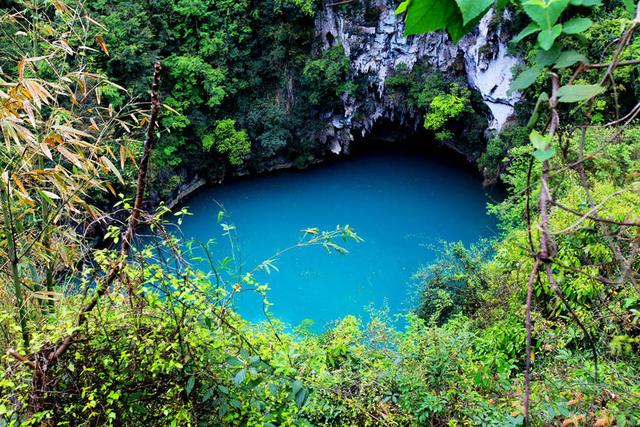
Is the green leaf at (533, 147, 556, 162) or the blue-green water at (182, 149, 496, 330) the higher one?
the green leaf at (533, 147, 556, 162)

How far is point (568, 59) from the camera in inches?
12.4

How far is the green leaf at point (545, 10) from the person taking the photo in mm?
306

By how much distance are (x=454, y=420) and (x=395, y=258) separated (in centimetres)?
482

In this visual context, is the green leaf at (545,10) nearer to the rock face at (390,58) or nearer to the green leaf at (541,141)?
the green leaf at (541,141)

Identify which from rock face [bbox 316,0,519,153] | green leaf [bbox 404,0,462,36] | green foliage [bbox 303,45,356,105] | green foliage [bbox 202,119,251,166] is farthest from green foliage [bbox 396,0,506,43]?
green foliage [bbox 303,45,356,105]

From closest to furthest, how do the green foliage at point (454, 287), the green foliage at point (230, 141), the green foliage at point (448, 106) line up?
1. the green foliage at point (454, 287)
2. the green foliage at point (448, 106)
3. the green foliage at point (230, 141)

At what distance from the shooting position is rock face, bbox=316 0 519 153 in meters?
7.15

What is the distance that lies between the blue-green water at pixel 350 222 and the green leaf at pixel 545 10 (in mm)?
5053

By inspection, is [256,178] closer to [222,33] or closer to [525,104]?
[222,33]

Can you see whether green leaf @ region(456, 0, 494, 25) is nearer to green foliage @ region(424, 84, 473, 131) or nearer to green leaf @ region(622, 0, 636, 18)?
green leaf @ region(622, 0, 636, 18)

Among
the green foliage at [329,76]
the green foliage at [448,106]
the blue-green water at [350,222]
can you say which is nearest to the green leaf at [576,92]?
the blue-green water at [350,222]

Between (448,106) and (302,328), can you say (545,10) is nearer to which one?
(302,328)

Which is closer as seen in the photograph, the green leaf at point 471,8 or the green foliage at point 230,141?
the green leaf at point 471,8

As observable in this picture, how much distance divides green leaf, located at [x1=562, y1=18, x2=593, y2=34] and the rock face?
7279mm
